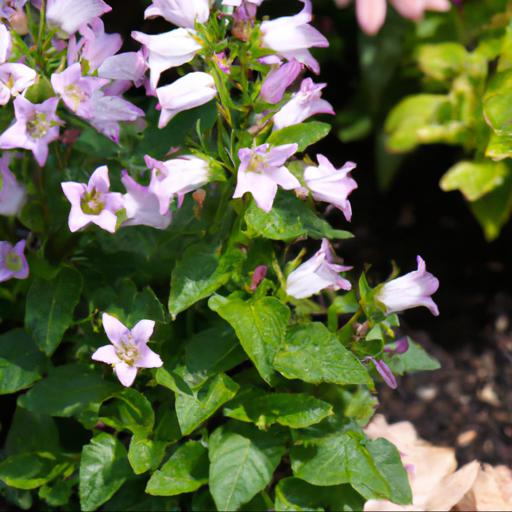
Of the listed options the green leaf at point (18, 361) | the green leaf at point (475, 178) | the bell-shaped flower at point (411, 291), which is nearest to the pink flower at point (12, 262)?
the green leaf at point (18, 361)

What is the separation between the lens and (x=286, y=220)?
119cm

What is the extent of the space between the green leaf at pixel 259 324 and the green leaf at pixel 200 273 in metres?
0.03

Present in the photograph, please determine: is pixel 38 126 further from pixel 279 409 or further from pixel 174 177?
pixel 279 409

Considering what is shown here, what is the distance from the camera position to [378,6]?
192 cm

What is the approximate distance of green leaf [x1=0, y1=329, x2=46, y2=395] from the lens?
4.28 feet

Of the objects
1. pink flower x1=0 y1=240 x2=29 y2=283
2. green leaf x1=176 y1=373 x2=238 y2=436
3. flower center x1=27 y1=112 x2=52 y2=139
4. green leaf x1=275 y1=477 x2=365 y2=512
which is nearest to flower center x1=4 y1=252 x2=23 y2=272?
pink flower x1=0 y1=240 x2=29 y2=283

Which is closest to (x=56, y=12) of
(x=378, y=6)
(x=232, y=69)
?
(x=232, y=69)

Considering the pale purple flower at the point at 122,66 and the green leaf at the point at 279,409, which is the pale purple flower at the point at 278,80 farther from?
the green leaf at the point at 279,409

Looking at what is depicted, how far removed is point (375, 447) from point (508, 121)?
23.6 inches

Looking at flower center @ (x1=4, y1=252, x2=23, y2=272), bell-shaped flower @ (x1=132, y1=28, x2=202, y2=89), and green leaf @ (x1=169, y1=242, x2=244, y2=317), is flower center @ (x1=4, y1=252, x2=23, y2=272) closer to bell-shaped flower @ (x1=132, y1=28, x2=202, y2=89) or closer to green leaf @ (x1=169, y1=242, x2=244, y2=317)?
green leaf @ (x1=169, y1=242, x2=244, y2=317)

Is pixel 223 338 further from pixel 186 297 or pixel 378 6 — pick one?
pixel 378 6

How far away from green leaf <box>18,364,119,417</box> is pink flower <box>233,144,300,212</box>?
427 millimetres

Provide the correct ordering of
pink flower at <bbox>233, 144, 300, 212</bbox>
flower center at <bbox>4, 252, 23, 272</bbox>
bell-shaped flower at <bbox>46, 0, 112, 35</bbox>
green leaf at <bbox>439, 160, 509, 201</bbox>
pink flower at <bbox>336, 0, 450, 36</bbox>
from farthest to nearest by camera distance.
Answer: pink flower at <bbox>336, 0, 450, 36</bbox> < green leaf at <bbox>439, 160, 509, 201</bbox> < flower center at <bbox>4, 252, 23, 272</bbox> < bell-shaped flower at <bbox>46, 0, 112, 35</bbox> < pink flower at <bbox>233, 144, 300, 212</bbox>

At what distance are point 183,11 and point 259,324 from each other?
1.47ft
